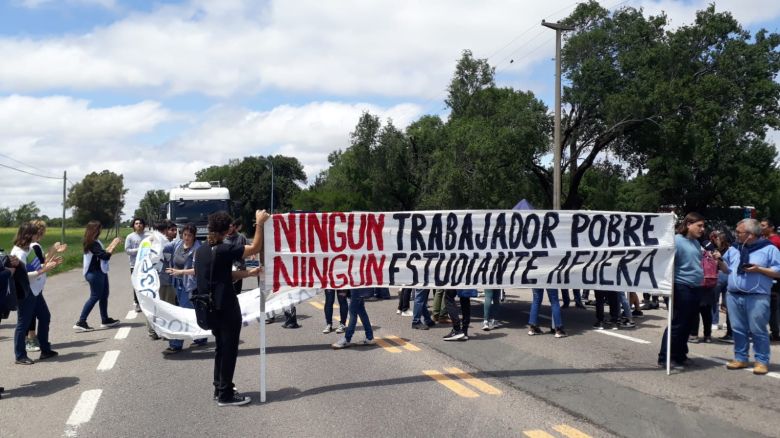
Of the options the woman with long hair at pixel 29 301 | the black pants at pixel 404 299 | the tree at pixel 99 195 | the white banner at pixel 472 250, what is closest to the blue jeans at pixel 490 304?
the black pants at pixel 404 299

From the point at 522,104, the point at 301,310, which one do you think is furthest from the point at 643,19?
the point at 301,310

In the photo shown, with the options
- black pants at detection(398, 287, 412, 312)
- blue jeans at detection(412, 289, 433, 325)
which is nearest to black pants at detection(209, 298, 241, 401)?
blue jeans at detection(412, 289, 433, 325)

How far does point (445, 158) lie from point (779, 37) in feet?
70.1

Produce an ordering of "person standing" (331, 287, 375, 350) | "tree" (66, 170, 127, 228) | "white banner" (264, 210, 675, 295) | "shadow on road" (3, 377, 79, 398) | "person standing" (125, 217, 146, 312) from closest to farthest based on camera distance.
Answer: "shadow on road" (3, 377, 79, 398) < "white banner" (264, 210, 675, 295) < "person standing" (331, 287, 375, 350) < "person standing" (125, 217, 146, 312) < "tree" (66, 170, 127, 228)

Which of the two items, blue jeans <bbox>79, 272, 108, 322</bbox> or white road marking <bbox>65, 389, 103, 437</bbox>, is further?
blue jeans <bbox>79, 272, 108, 322</bbox>

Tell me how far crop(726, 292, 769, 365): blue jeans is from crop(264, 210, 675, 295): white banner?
869mm

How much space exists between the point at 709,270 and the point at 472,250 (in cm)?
430

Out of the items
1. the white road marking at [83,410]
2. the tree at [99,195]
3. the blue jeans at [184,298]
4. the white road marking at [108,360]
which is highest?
the tree at [99,195]

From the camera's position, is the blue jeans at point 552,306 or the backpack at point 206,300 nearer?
the backpack at point 206,300

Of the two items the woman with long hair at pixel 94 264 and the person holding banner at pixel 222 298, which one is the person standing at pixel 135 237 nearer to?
the woman with long hair at pixel 94 264

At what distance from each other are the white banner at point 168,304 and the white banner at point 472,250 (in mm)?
1399

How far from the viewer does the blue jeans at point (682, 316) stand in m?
7.48

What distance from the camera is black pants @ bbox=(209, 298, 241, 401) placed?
6.10m

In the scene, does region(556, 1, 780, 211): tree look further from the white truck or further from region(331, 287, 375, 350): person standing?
region(331, 287, 375, 350): person standing
